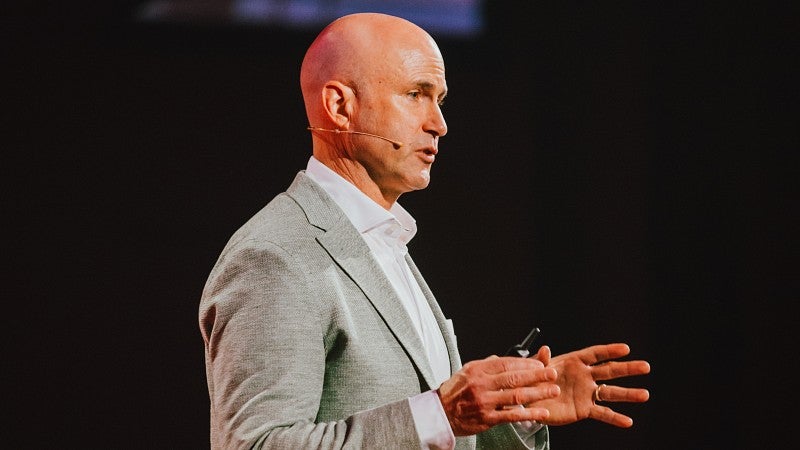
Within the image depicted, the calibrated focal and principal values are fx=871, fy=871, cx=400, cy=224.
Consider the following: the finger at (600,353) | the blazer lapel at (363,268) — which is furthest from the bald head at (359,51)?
the finger at (600,353)

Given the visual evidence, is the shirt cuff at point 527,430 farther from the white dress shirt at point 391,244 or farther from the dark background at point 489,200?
the dark background at point 489,200

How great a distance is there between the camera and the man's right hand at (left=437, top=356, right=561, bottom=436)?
3.85 feet

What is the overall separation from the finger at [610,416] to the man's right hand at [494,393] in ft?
0.80

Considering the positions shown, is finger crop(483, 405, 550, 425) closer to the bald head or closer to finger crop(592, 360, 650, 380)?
finger crop(592, 360, 650, 380)

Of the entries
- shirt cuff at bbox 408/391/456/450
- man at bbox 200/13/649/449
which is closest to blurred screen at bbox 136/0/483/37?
man at bbox 200/13/649/449

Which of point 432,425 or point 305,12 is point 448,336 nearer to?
point 432,425

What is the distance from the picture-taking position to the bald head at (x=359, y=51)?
62.9 inches

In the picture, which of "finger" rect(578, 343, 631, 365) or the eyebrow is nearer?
"finger" rect(578, 343, 631, 365)

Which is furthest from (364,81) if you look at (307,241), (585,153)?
(585,153)

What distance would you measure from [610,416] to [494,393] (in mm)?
343

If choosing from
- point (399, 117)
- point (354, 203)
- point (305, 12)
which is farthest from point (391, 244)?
point (305, 12)

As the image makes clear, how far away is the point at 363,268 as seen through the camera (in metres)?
1.43

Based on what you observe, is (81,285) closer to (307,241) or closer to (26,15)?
(26,15)

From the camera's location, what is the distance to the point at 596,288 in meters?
3.42
